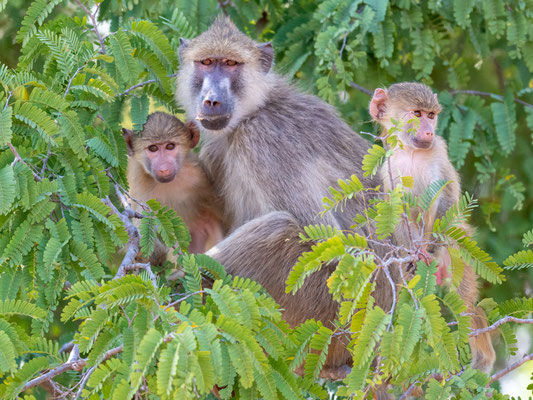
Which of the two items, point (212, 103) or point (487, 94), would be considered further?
Result: point (487, 94)

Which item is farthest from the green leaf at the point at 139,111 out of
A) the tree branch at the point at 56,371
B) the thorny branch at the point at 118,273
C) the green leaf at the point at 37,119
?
the tree branch at the point at 56,371

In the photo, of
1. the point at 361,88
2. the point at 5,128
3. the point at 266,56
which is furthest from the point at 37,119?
the point at 361,88

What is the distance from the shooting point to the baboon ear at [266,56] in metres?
6.16

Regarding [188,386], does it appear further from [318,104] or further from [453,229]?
[318,104]

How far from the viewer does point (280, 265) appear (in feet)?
17.6

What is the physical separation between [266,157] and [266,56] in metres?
0.91

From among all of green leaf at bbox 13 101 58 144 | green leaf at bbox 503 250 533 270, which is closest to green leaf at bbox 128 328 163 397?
green leaf at bbox 13 101 58 144

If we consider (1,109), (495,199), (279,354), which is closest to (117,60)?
(1,109)

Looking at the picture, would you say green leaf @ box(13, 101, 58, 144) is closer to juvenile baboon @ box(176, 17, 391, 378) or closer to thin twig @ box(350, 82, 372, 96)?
juvenile baboon @ box(176, 17, 391, 378)

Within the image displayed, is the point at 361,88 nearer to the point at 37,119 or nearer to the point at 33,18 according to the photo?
the point at 33,18

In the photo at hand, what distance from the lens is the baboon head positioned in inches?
231

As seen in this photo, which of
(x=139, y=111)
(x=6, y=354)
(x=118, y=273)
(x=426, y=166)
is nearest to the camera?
(x=6, y=354)

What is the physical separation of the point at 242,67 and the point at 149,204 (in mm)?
1498

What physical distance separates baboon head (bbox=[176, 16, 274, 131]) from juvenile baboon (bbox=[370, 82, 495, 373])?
0.95 metres
